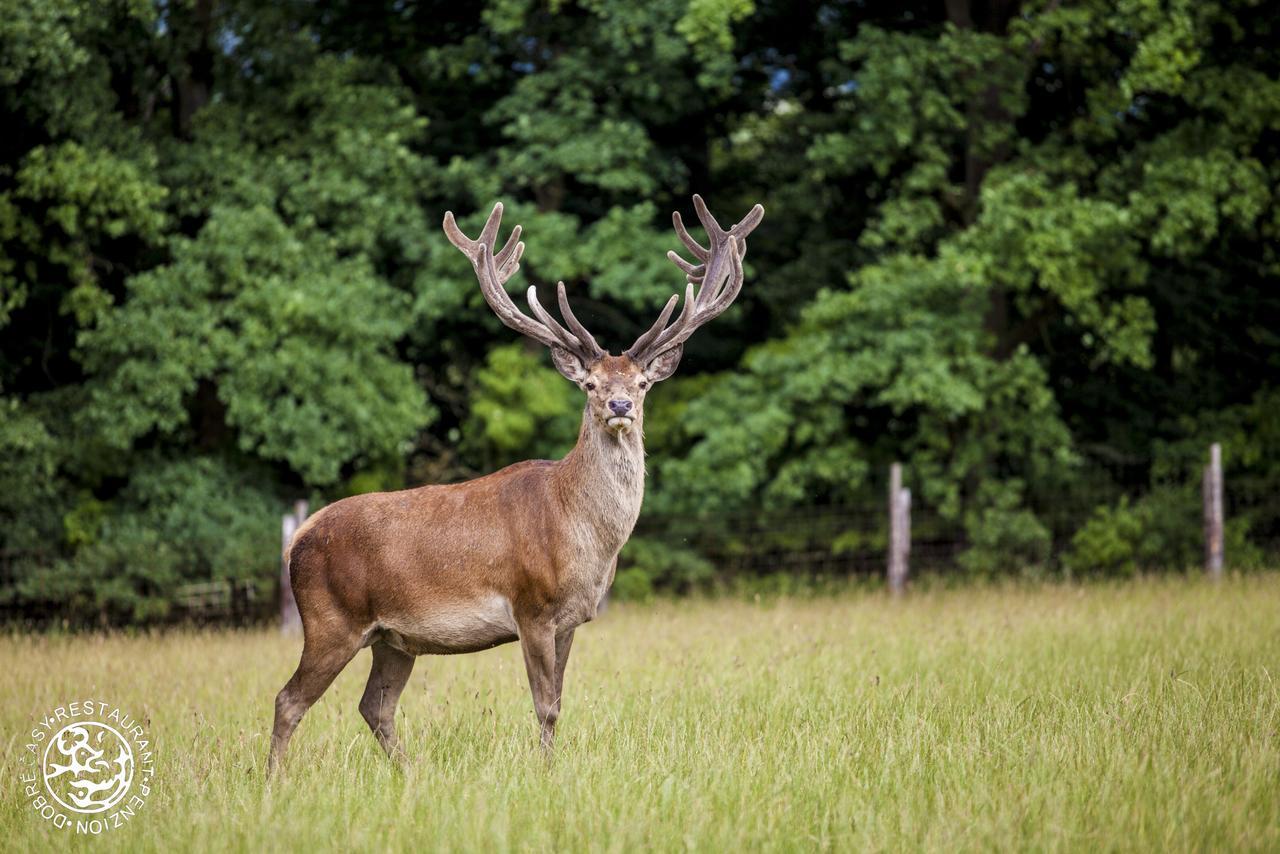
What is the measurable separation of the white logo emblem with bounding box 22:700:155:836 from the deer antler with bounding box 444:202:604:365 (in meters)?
2.42

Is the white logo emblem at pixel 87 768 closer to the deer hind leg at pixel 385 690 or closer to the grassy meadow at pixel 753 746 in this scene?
the grassy meadow at pixel 753 746

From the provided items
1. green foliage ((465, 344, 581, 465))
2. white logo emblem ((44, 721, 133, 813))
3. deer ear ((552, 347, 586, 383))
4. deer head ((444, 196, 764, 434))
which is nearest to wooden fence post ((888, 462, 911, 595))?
green foliage ((465, 344, 581, 465))

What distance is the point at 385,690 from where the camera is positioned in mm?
6184

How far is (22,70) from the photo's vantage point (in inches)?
485

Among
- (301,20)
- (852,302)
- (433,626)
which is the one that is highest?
(301,20)

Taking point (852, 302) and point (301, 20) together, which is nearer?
point (852, 302)

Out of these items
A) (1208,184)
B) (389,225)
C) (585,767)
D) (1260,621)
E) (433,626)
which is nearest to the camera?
(585,767)

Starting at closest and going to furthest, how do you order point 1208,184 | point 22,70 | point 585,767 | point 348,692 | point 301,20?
point 585,767 → point 348,692 → point 22,70 → point 1208,184 → point 301,20

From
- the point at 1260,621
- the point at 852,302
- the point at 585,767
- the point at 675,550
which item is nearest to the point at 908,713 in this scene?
the point at 585,767

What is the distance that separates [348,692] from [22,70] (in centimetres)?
734

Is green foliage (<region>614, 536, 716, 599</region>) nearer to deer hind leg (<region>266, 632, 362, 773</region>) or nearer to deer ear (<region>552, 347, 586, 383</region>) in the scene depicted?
deer ear (<region>552, 347, 586, 383</region>)

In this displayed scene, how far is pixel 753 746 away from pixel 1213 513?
10035 millimetres

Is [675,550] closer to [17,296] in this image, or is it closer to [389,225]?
[389,225]

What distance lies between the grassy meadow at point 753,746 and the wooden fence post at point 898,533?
4.32 metres
